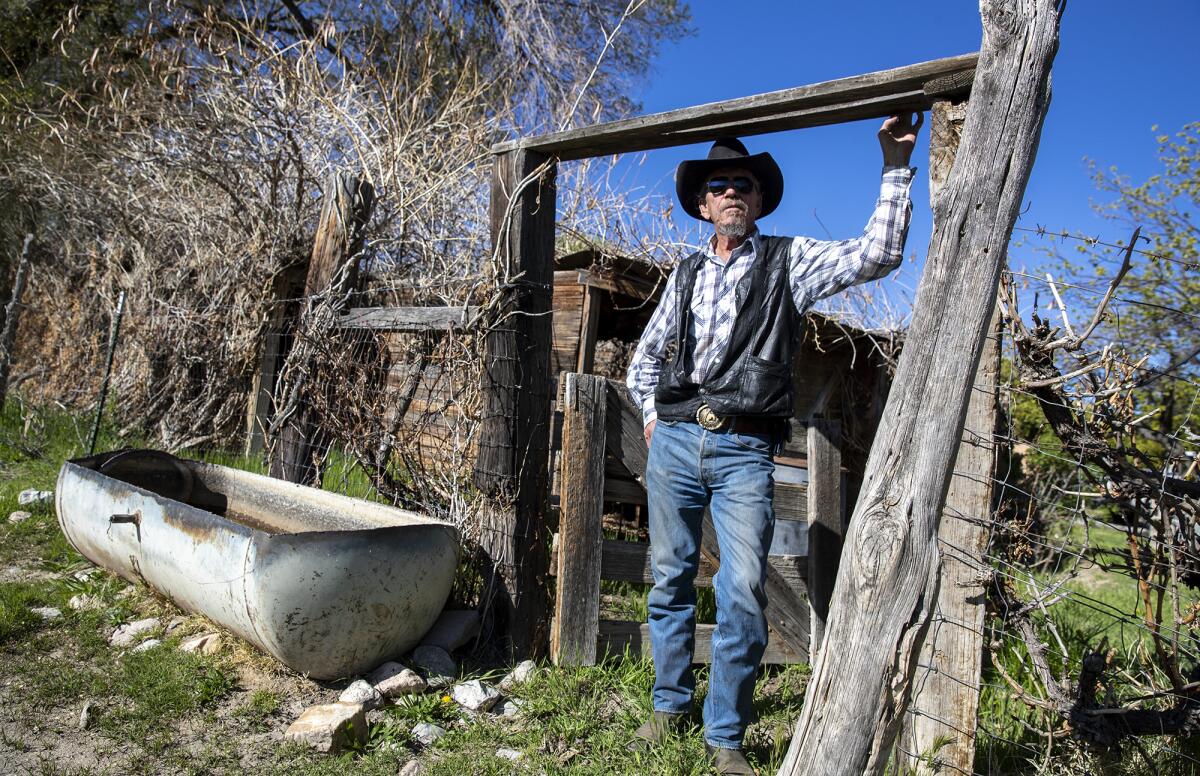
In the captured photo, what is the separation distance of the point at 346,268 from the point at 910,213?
4.11 m

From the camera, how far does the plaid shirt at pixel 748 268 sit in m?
2.71

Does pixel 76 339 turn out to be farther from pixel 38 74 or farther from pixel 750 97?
pixel 750 97

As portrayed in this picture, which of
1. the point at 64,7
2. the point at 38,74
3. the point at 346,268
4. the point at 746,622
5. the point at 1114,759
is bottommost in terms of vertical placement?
the point at 1114,759

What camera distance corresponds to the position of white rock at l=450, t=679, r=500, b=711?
351cm

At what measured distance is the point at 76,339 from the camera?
9.30 m

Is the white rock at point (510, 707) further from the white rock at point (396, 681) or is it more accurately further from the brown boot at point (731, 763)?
the brown boot at point (731, 763)

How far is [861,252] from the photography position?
2.79m

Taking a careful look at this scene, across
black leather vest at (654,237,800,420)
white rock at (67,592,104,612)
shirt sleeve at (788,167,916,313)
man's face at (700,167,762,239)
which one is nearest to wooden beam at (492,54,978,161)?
man's face at (700,167,762,239)

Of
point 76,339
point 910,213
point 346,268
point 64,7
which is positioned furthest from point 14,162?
point 910,213

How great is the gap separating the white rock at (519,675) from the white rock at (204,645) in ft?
4.48

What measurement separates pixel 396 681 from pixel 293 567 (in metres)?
0.68

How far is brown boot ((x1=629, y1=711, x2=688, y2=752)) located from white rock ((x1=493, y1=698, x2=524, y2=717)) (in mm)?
563

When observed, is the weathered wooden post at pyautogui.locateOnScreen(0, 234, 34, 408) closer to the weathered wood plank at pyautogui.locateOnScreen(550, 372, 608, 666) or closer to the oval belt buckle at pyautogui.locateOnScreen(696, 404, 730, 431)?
the weathered wood plank at pyautogui.locateOnScreen(550, 372, 608, 666)

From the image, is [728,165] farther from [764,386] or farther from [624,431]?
[624,431]
